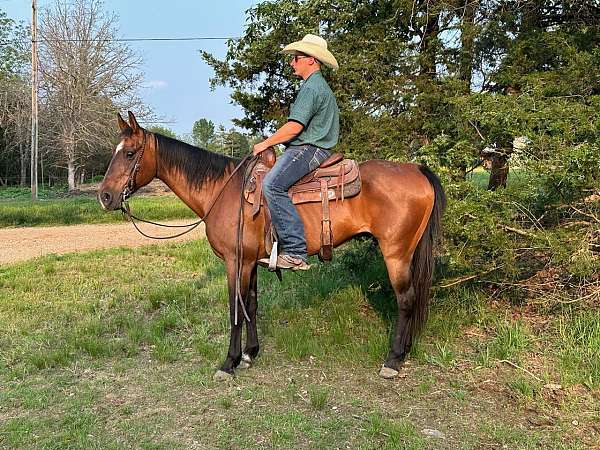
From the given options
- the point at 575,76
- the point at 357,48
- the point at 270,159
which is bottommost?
the point at 270,159

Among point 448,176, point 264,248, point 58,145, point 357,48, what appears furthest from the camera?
point 58,145

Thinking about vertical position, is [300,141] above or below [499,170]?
above

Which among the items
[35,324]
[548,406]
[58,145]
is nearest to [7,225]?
[35,324]

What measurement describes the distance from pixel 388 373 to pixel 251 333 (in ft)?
4.22

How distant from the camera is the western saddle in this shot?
13.2ft

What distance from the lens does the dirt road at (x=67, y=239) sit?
10.6m

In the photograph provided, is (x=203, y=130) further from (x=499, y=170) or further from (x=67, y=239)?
(x=499, y=170)

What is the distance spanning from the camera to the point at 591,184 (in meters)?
3.79

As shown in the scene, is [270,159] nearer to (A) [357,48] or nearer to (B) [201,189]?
(B) [201,189]

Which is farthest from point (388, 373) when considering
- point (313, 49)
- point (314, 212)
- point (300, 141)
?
point (313, 49)

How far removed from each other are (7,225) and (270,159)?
13810 mm

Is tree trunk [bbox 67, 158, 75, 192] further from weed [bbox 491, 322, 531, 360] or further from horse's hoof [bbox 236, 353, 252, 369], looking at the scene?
weed [bbox 491, 322, 531, 360]

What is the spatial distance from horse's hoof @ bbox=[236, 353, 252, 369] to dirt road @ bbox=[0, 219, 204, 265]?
716 cm

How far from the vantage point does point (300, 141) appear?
4.05 meters
